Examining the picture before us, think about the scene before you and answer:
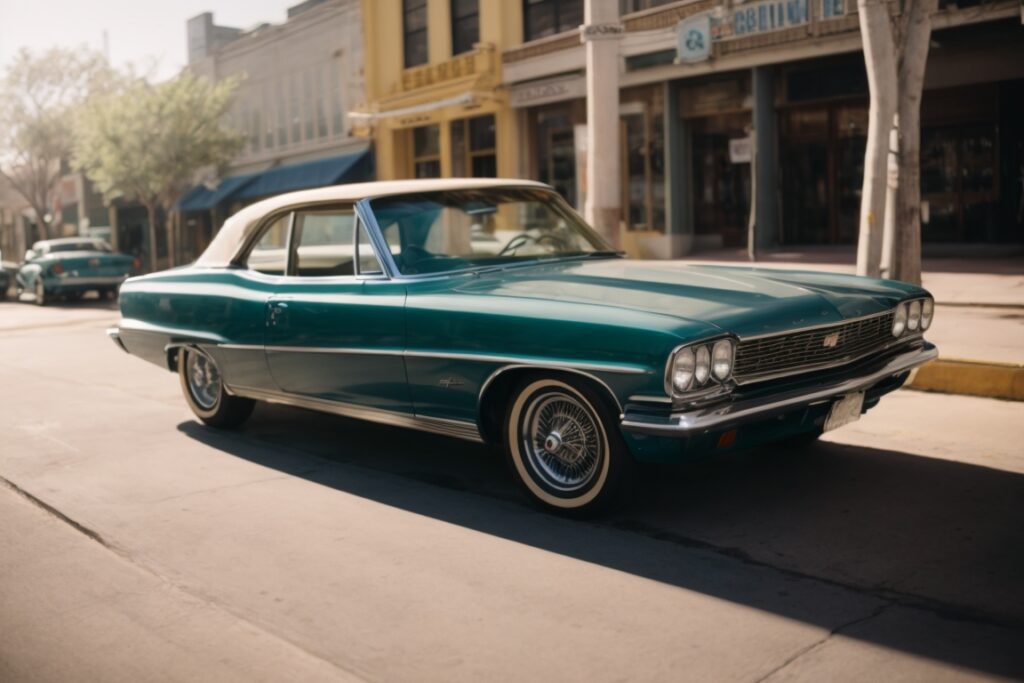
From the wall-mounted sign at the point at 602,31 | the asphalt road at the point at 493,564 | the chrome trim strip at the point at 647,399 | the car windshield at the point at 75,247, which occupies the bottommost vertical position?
the asphalt road at the point at 493,564

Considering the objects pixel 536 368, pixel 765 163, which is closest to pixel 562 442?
pixel 536 368

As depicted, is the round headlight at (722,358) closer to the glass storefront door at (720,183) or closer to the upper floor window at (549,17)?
the glass storefront door at (720,183)

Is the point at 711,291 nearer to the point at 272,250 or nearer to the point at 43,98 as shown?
the point at 272,250

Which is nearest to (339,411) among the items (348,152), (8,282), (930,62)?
(930,62)

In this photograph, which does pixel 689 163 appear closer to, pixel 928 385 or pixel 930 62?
pixel 930 62

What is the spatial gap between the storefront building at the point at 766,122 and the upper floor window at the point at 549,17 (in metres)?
0.39

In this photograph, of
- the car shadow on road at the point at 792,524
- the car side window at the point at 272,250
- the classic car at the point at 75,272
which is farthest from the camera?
the classic car at the point at 75,272

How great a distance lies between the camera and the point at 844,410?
498 centimetres

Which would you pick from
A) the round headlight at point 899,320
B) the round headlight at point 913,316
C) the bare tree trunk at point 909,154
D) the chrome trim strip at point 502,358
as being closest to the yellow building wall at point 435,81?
the bare tree trunk at point 909,154

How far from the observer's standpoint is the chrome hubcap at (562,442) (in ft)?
15.8

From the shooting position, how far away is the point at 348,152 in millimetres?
30578

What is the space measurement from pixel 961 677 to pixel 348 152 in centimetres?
2876

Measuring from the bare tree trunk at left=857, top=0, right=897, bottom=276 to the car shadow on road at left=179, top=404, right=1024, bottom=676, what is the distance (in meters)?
4.57

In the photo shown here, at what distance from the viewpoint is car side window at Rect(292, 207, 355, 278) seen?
19.9 feet
